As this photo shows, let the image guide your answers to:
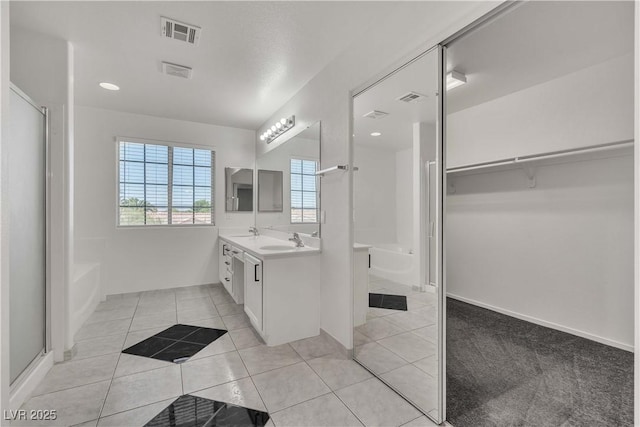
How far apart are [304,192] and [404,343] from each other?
→ 1.79 m

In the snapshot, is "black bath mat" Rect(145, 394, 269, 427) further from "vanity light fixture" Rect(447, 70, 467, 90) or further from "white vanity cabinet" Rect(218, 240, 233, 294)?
"vanity light fixture" Rect(447, 70, 467, 90)

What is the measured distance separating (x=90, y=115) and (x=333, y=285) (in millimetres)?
3914

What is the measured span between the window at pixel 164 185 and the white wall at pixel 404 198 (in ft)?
11.2

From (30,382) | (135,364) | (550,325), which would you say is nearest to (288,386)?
(135,364)

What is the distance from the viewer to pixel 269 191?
411cm

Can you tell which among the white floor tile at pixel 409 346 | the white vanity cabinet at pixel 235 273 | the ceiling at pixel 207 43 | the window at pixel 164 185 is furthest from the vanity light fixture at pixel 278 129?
the white floor tile at pixel 409 346

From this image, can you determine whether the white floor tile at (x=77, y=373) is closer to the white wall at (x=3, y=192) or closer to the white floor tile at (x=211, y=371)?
the white floor tile at (x=211, y=371)

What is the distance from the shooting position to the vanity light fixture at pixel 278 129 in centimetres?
332

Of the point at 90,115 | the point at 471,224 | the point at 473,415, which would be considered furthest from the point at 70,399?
the point at 471,224

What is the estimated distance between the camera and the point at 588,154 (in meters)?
2.42

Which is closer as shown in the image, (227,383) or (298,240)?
(227,383)

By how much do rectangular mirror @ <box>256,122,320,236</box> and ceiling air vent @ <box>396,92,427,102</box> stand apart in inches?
41.3

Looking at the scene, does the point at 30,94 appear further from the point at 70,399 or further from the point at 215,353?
the point at 215,353

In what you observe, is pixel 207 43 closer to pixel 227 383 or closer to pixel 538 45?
pixel 538 45
